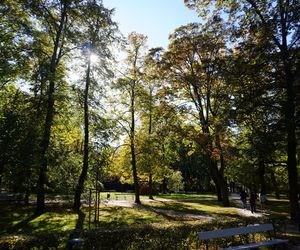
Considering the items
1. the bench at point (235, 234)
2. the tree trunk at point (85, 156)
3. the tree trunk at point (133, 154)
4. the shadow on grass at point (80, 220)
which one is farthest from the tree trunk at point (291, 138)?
the tree trunk at point (133, 154)

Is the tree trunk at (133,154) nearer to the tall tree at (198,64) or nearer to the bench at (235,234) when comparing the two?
the tall tree at (198,64)

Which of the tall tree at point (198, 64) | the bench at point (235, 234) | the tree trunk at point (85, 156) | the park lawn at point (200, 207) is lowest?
the park lawn at point (200, 207)

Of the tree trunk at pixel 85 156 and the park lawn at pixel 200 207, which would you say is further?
the park lawn at pixel 200 207

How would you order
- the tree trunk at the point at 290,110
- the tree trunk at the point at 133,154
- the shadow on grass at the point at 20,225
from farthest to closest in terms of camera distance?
the tree trunk at the point at 133,154
the tree trunk at the point at 290,110
the shadow on grass at the point at 20,225

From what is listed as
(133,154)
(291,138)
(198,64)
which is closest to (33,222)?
(291,138)

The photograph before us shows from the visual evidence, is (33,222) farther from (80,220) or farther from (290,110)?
(290,110)

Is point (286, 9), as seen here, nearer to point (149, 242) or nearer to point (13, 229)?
point (149, 242)

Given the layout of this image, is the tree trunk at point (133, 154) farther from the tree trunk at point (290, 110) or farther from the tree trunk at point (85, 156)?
the tree trunk at point (290, 110)

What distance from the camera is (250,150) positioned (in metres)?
16.7

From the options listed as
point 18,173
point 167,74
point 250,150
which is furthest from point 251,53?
point 18,173

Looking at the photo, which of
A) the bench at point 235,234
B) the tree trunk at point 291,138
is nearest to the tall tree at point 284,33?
the tree trunk at point 291,138

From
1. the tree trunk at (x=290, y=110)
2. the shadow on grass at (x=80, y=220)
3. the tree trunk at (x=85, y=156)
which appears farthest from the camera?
the tree trunk at (x=85, y=156)

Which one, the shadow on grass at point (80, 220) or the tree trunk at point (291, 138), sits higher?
the tree trunk at point (291, 138)

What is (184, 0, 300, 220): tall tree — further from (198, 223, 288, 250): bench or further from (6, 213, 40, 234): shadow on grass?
(6, 213, 40, 234): shadow on grass
